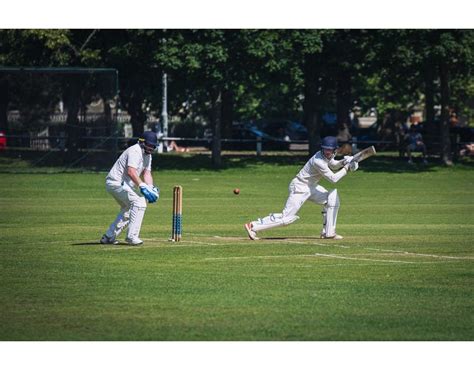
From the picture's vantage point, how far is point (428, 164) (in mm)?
53312

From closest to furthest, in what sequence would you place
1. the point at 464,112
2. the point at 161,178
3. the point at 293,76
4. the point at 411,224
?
the point at 411,224 < the point at 161,178 < the point at 293,76 < the point at 464,112

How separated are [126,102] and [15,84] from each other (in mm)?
13138

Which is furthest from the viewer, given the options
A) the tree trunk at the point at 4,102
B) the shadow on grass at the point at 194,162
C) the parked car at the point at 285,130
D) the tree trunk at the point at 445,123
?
the parked car at the point at 285,130

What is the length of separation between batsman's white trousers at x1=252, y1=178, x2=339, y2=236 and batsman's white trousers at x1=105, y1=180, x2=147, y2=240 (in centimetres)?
235

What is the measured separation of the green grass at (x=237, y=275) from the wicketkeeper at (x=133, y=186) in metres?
0.48

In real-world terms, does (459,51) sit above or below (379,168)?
above

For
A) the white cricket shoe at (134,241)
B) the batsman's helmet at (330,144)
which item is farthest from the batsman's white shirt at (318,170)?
the white cricket shoe at (134,241)

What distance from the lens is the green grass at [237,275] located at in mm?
13820

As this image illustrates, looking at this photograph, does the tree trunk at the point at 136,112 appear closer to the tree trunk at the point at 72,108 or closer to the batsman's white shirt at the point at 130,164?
the tree trunk at the point at 72,108

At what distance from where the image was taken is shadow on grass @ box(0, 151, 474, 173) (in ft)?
155

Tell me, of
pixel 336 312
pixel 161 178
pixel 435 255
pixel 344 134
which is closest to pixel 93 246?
pixel 435 255

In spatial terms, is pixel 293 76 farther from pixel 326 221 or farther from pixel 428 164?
pixel 326 221

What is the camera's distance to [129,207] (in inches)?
856

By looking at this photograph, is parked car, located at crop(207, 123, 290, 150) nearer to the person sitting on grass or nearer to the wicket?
the person sitting on grass
